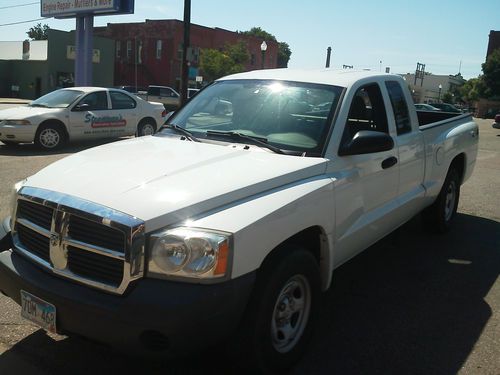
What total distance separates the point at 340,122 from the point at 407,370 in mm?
1703

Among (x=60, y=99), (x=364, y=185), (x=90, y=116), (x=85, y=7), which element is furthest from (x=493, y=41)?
(x=364, y=185)

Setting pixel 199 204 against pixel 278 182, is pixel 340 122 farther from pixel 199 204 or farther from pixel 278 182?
pixel 199 204

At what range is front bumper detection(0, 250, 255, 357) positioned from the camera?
7.80 ft

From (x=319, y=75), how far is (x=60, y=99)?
383 inches

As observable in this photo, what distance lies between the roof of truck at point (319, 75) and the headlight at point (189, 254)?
2.00m

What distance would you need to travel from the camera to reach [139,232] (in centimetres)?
246

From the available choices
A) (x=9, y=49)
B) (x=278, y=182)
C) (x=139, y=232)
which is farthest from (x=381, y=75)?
(x=9, y=49)

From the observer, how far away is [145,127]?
45.3 feet

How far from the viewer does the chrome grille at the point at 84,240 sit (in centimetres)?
247

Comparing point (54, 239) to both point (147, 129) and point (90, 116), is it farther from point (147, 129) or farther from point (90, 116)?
point (147, 129)

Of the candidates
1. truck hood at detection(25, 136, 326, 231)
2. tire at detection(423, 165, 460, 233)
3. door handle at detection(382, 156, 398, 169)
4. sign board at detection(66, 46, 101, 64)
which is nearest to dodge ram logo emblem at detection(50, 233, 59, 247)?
truck hood at detection(25, 136, 326, 231)

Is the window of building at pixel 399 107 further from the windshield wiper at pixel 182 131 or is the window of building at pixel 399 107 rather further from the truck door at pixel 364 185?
the windshield wiper at pixel 182 131

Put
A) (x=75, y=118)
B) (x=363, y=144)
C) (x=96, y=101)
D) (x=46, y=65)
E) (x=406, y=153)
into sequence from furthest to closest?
(x=46, y=65) < (x=96, y=101) < (x=75, y=118) < (x=406, y=153) < (x=363, y=144)

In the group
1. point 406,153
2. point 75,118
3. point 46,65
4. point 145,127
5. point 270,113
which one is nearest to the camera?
point 270,113
